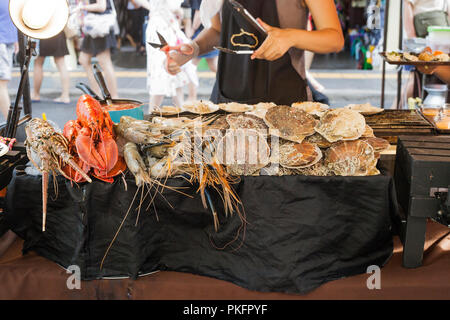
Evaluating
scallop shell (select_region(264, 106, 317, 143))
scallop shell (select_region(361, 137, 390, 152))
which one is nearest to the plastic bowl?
scallop shell (select_region(264, 106, 317, 143))

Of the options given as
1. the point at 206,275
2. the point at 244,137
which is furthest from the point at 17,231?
the point at 244,137

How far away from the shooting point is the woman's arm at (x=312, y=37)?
7.53ft

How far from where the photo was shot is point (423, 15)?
4742 mm

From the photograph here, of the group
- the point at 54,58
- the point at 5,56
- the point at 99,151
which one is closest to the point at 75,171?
the point at 99,151

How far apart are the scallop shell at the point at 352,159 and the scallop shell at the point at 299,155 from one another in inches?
2.0

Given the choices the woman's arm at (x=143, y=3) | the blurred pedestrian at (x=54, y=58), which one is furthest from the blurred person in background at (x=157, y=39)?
the blurred pedestrian at (x=54, y=58)

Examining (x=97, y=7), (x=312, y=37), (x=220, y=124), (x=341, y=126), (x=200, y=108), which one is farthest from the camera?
(x=97, y=7)

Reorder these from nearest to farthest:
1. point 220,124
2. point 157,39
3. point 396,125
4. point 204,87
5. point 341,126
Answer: point 341,126 → point 220,124 → point 396,125 → point 157,39 → point 204,87

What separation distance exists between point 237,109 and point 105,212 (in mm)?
834

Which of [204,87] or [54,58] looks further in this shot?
[204,87]

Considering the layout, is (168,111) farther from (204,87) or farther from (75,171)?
(204,87)

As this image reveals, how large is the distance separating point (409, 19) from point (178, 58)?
313 cm

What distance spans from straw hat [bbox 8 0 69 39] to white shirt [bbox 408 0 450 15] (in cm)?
384

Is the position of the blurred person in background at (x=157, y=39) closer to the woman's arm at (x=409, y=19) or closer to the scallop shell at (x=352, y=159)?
the woman's arm at (x=409, y=19)
